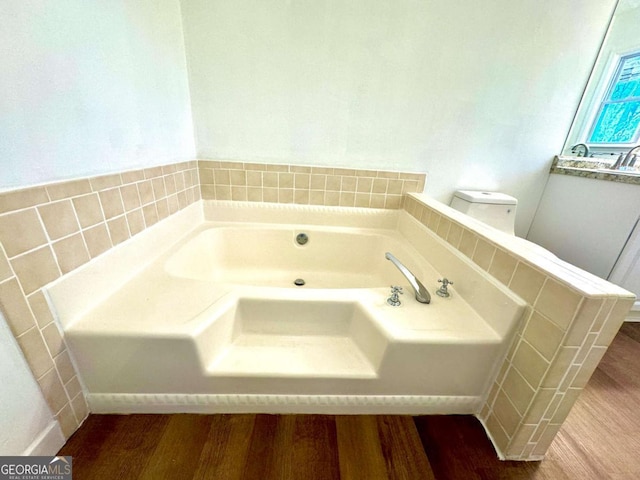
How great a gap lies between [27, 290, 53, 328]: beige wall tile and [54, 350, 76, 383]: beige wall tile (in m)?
0.12

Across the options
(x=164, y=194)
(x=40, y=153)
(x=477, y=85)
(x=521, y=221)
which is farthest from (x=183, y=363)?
(x=521, y=221)

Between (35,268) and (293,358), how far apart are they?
76 centimetres

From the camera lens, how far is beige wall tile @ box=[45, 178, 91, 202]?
63 cm

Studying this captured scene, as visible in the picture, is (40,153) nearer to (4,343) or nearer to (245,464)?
(4,343)

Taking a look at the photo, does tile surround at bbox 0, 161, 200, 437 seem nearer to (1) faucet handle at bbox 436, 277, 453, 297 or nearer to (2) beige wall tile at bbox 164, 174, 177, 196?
(2) beige wall tile at bbox 164, 174, 177, 196

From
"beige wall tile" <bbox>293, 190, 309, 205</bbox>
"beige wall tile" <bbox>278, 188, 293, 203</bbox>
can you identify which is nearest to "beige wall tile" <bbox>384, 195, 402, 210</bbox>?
"beige wall tile" <bbox>293, 190, 309, 205</bbox>

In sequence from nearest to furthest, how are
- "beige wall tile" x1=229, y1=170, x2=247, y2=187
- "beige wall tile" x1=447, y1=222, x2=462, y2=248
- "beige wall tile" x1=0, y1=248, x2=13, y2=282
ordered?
"beige wall tile" x1=0, y1=248, x2=13, y2=282
"beige wall tile" x1=447, y1=222, x2=462, y2=248
"beige wall tile" x1=229, y1=170, x2=247, y2=187

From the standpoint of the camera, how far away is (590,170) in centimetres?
145

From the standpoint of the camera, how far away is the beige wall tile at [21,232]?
1.74ft

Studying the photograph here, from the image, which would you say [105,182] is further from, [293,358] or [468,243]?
[468,243]

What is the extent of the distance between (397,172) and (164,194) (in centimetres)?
135

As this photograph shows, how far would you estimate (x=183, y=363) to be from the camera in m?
0.73

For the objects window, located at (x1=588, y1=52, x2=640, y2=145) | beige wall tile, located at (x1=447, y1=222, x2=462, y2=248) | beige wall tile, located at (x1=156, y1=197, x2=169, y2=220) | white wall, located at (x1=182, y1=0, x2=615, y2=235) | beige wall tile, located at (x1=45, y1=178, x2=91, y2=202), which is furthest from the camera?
window, located at (x1=588, y1=52, x2=640, y2=145)

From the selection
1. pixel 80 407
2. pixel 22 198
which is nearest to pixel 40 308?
pixel 22 198
